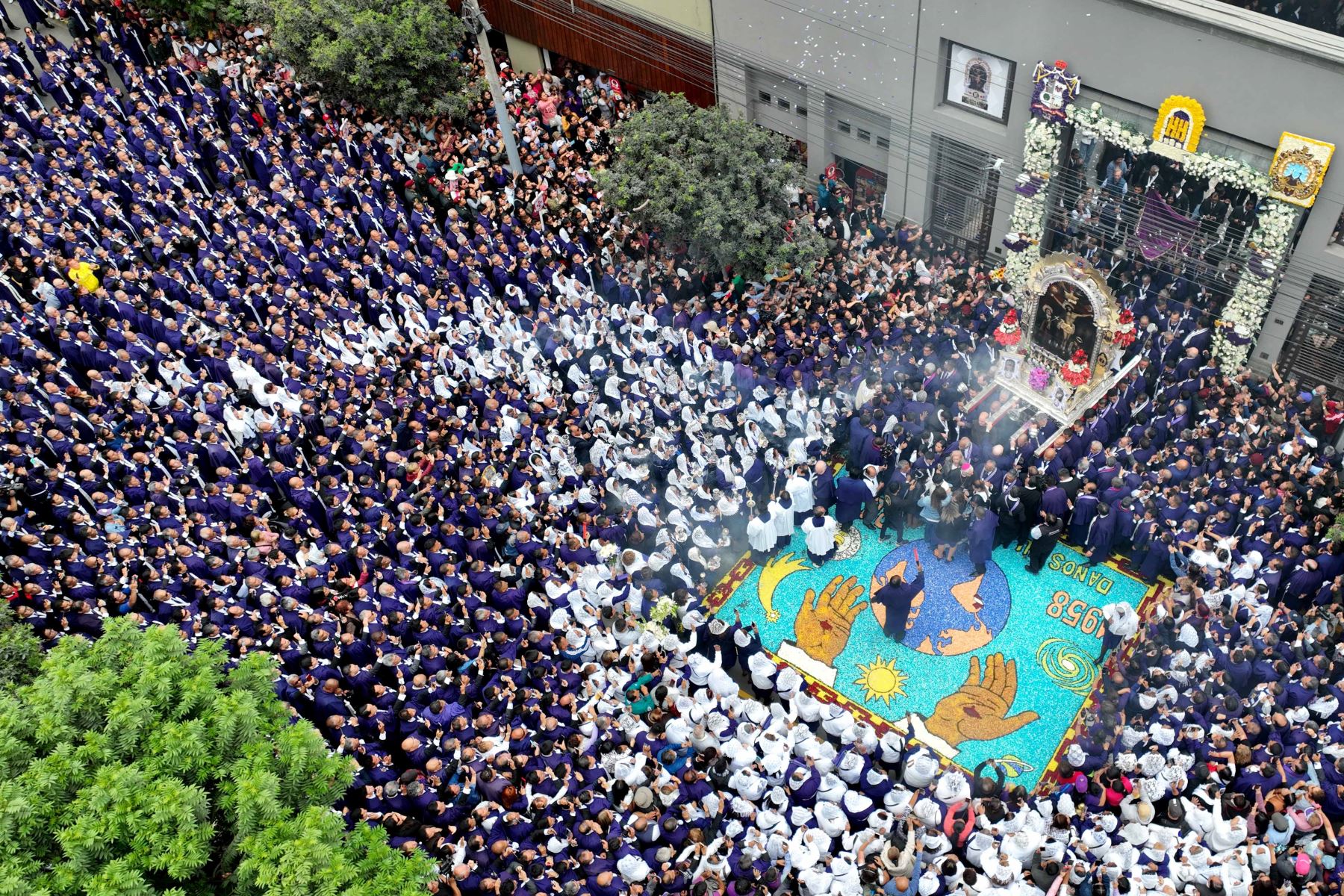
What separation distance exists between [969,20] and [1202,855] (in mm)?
14639

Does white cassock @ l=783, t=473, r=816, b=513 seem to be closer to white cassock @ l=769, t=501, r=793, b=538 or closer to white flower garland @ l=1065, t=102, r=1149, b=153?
white cassock @ l=769, t=501, r=793, b=538

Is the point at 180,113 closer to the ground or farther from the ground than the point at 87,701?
closer to the ground

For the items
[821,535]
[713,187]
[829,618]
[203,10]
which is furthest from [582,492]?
[203,10]

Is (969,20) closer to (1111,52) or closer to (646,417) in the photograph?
(1111,52)

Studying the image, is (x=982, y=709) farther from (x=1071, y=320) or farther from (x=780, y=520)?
(x=1071, y=320)

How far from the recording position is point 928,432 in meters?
18.6

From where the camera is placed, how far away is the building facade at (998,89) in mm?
16875

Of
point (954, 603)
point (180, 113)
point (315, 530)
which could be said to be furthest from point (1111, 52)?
point (180, 113)

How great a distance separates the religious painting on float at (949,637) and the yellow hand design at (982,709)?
Answer: 0.6 inches

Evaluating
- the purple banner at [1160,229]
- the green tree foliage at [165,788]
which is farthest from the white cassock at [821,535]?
the green tree foliage at [165,788]

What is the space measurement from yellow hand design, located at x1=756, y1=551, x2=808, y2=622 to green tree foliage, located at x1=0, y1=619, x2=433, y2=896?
821 centimetres

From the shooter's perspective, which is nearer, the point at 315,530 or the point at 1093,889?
the point at 1093,889

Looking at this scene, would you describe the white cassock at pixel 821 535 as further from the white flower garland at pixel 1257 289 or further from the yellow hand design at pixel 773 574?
the white flower garland at pixel 1257 289

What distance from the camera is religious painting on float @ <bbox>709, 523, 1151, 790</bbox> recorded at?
16000mm
